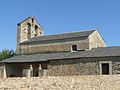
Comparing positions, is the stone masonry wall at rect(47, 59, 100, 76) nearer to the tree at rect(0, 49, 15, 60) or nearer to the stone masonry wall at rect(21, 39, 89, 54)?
the stone masonry wall at rect(21, 39, 89, 54)

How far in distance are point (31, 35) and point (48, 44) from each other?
4044 mm

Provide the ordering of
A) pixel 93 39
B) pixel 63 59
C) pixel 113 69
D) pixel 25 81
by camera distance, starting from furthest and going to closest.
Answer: pixel 93 39 < pixel 63 59 < pixel 113 69 < pixel 25 81

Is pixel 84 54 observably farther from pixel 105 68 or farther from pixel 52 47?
pixel 52 47

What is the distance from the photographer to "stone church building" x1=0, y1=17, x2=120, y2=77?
22.4 meters

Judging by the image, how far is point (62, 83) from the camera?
42.3 feet

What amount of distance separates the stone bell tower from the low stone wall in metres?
19.6

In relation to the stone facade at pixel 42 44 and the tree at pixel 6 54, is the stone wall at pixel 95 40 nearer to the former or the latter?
the stone facade at pixel 42 44

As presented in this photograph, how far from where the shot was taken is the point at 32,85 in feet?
39.5

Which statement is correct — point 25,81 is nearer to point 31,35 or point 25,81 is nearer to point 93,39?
point 93,39

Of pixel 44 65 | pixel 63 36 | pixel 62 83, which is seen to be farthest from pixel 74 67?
pixel 62 83

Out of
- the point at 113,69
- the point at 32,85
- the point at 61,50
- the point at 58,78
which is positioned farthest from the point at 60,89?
the point at 61,50

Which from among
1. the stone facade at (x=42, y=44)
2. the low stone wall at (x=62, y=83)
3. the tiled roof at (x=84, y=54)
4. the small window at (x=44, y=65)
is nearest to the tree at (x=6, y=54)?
the stone facade at (x=42, y=44)

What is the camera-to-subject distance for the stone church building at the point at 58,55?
22406 mm

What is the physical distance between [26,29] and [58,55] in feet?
27.9
